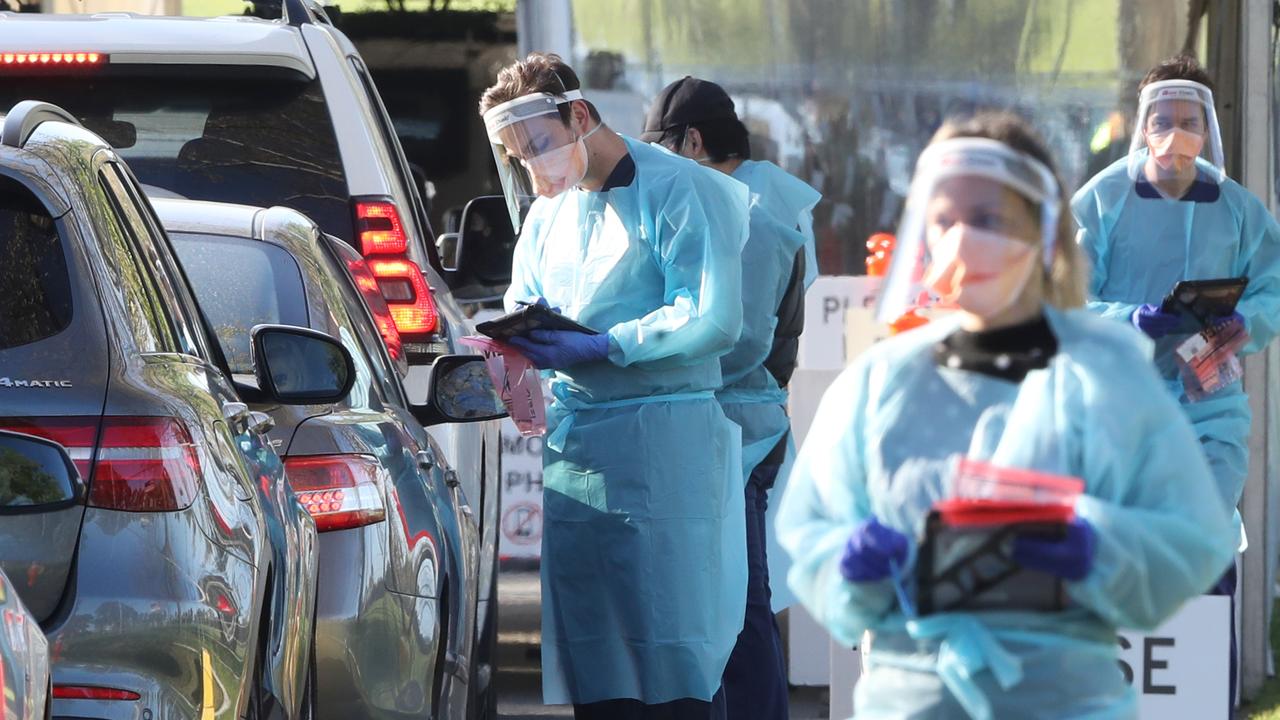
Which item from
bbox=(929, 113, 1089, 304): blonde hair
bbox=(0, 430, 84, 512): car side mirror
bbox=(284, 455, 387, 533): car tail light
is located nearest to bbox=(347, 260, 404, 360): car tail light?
bbox=(284, 455, 387, 533): car tail light

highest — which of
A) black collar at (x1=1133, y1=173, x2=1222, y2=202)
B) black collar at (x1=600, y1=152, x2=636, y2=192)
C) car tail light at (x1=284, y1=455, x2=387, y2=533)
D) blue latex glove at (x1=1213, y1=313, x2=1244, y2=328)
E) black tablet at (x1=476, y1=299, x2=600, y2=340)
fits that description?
black collar at (x1=600, y1=152, x2=636, y2=192)

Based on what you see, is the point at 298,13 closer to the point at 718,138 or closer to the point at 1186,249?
the point at 718,138

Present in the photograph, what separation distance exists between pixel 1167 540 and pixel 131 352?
1669 mm

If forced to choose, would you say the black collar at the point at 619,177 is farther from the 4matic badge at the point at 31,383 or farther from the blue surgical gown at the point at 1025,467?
the blue surgical gown at the point at 1025,467

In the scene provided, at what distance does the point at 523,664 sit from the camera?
1024cm

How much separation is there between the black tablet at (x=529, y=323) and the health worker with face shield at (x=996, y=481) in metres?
2.74

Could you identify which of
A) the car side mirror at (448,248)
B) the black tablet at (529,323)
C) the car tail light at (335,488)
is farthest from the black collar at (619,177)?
the car side mirror at (448,248)

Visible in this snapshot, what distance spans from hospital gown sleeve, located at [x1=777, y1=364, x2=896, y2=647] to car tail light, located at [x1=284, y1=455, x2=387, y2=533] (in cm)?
226

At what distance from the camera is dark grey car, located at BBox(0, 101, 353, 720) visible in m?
3.72

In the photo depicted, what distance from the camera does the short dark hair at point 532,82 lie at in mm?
6328

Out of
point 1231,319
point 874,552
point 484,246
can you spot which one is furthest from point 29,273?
point 484,246

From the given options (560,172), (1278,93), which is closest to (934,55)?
(1278,93)

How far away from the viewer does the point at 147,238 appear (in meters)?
4.59

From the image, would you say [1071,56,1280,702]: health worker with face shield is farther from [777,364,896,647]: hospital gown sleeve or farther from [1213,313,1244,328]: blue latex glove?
[777,364,896,647]: hospital gown sleeve
